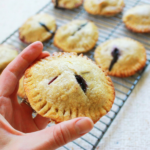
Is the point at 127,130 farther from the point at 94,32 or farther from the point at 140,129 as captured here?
the point at 94,32

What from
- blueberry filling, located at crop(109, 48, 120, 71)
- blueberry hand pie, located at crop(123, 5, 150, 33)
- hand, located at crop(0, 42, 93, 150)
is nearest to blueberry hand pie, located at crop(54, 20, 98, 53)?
blueberry filling, located at crop(109, 48, 120, 71)

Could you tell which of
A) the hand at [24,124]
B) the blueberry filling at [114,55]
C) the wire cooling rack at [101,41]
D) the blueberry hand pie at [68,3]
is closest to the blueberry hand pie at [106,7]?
the wire cooling rack at [101,41]

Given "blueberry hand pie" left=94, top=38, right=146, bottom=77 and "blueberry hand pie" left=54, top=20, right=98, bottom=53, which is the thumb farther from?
"blueberry hand pie" left=54, top=20, right=98, bottom=53

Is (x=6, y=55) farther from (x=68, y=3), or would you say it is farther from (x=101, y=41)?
(x=68, y=3)

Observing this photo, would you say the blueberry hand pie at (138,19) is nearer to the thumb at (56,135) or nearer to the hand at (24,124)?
the hand at (24,124)

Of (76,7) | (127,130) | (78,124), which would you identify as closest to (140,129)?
(127,130)

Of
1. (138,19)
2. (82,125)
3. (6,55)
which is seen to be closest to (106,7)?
(138,19)
